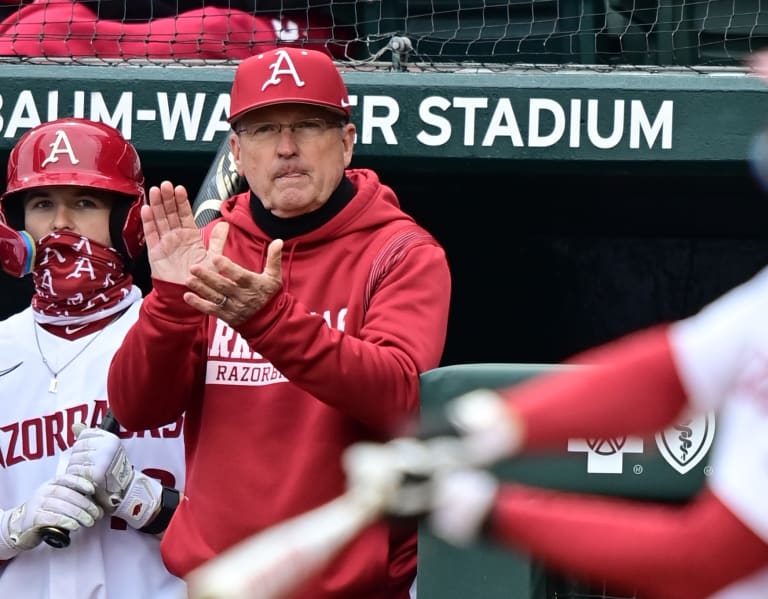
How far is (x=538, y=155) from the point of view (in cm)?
466

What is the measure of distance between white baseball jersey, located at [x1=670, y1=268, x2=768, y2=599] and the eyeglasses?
1261mm

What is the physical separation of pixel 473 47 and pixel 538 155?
1.12 m

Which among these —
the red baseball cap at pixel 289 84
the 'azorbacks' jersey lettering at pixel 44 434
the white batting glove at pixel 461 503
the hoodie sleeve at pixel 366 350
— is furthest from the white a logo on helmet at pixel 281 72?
the white batting glove at pixel 461 503

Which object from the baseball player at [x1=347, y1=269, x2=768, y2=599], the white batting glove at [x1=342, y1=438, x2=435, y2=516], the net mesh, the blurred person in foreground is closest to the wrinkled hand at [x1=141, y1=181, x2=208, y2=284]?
the blurred person in foreground

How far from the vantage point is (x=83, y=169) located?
3994 mm

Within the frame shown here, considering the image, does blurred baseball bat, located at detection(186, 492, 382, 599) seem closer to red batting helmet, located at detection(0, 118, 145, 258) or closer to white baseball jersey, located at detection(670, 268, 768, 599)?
white baseball jersey, located at detection(670, 268, 768, 599)

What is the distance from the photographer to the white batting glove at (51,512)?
3537mm

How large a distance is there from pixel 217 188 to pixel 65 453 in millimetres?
889

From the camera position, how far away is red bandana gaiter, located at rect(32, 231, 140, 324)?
3.85 m

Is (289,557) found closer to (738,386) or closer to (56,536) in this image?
(738,386)

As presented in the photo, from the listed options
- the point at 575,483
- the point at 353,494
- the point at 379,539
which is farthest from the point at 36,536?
the point at 353,494

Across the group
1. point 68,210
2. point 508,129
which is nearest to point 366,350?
point 68,210

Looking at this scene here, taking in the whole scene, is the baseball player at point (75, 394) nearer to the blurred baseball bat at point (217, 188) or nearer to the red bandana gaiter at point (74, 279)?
the red bandana gaiter at point (74, 279)

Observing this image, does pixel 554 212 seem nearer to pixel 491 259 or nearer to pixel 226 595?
pixel 491 259
